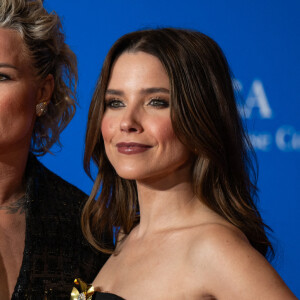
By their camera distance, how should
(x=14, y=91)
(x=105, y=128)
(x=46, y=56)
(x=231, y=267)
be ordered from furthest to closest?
(x=46, y=56) < (x=14, y=91) < (x=105, y=128) < (x=231, y=267)


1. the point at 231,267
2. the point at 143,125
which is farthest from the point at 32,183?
the point at 231,267

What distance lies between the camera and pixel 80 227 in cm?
232

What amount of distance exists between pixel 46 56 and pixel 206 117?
28.3 inches

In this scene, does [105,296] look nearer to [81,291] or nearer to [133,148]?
[81,291]

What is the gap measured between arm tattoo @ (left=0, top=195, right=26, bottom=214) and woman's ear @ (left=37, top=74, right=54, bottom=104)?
340 millimetres

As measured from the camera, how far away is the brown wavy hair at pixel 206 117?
1.82 m

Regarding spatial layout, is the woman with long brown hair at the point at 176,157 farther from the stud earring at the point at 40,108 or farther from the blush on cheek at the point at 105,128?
the stud earring at the point at 40,108

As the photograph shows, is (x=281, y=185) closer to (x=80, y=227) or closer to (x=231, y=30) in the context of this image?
(x=231, y=30)

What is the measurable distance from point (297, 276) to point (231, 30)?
1.35 metres

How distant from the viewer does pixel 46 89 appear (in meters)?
2.32

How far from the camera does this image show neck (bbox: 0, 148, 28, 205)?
7.44 ft

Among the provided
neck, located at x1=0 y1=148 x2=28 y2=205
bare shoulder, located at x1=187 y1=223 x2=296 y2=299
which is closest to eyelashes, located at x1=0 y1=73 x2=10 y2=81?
neck, located at x1=0 y1=148 x2=28 y2=205

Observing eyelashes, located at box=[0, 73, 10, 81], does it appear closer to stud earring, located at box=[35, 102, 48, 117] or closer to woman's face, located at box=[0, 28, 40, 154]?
woman's face, located at box=[0, 28, 40, 154]

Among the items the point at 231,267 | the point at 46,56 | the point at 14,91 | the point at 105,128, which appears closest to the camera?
the point at 231,267
